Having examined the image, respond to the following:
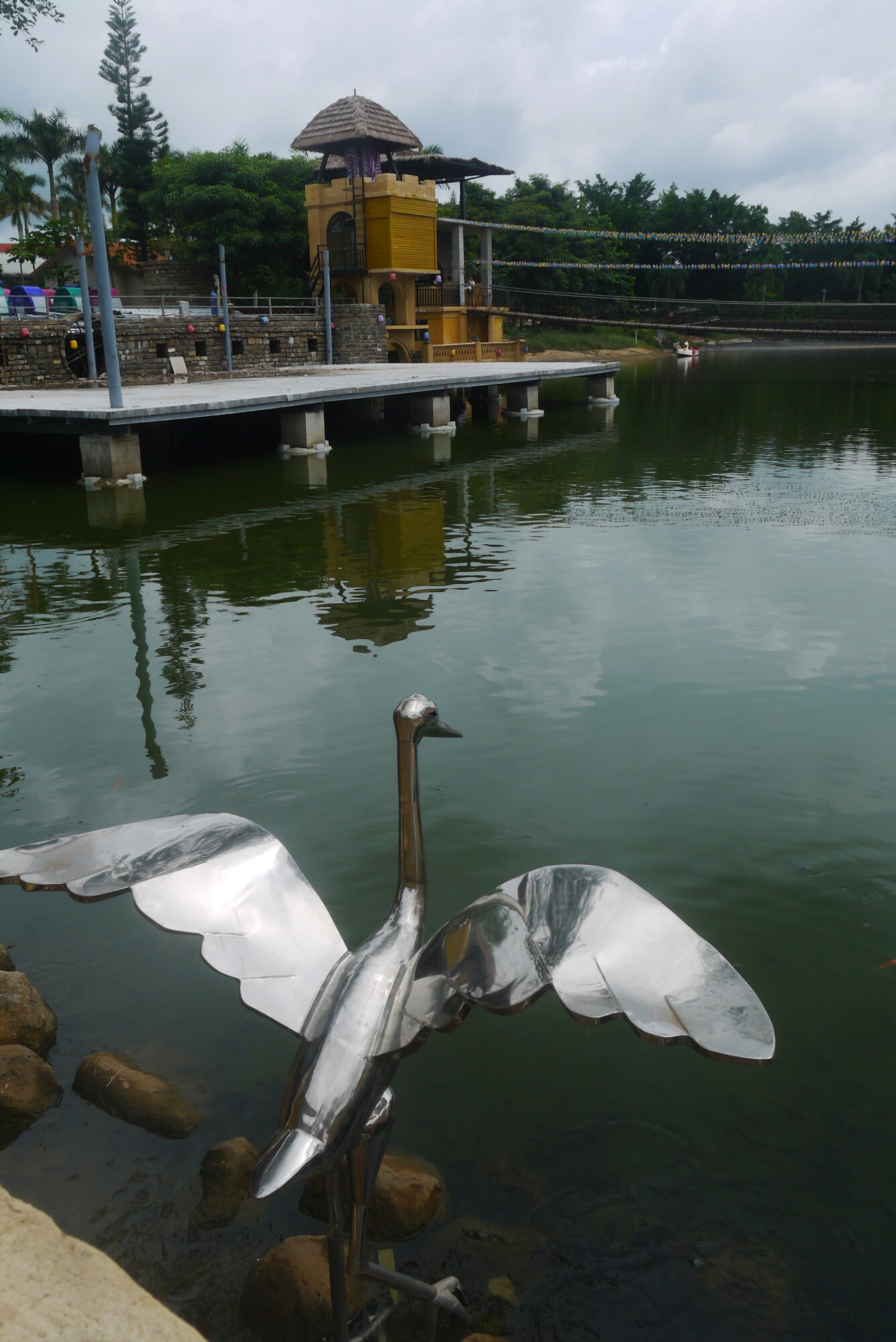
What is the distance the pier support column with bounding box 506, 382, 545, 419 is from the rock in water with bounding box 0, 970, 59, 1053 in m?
21.7

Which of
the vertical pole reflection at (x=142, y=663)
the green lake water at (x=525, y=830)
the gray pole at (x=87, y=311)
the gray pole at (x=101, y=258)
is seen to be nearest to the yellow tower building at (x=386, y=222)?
the gray pole at (x=87, y=311)

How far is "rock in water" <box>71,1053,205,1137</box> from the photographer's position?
307 centimetres

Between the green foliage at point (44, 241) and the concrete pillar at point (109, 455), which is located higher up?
the green foliage at point (44, 241)

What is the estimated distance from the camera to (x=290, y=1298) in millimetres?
2500

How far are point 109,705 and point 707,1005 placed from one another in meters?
5.02

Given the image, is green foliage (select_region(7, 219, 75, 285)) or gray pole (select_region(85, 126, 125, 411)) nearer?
gray pole (select_region(85, 126, 125, 411))

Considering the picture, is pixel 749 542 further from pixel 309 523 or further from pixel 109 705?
pixel 109 705

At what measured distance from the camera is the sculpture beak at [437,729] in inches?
115

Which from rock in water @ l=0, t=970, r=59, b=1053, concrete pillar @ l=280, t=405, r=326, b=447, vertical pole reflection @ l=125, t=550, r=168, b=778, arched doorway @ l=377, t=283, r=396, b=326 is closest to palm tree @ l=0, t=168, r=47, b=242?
arched doorway @ l=377, t=283, r=396, b=326

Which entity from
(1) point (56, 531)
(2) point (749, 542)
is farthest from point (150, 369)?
(2) point (749, 542)

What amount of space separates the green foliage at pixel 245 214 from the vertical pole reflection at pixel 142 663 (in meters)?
26.5

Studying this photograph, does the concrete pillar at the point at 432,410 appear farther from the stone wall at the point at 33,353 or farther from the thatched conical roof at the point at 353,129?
the thatched conical roof at the point at 353,129

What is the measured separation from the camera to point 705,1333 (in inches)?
98.3

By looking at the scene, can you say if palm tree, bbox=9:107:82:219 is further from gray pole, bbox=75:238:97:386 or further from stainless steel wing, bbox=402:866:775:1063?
stainless steel wing, bbox=402:866:775:1063
